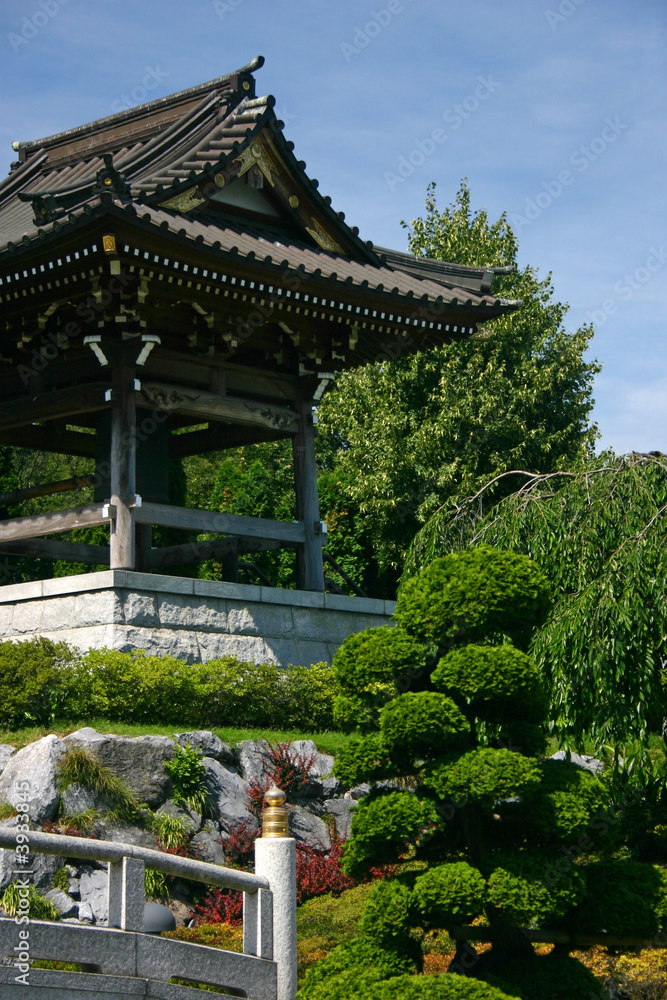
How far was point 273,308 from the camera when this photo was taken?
15.5 meters

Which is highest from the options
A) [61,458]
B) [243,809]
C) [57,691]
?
[61,458]

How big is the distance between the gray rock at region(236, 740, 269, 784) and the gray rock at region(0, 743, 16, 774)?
2.49m

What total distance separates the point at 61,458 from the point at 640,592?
108 feet

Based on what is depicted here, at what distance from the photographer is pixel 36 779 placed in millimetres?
11125

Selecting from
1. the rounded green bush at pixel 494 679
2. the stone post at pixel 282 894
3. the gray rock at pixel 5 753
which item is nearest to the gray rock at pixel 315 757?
the gray rock at pixel 5 753

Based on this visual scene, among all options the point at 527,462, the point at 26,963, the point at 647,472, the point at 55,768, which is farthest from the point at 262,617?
the point at 527,462

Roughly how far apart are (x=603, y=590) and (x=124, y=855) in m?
4.71

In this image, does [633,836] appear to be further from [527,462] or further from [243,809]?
[527,462]

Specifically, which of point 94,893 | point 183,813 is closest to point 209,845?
point 183,813

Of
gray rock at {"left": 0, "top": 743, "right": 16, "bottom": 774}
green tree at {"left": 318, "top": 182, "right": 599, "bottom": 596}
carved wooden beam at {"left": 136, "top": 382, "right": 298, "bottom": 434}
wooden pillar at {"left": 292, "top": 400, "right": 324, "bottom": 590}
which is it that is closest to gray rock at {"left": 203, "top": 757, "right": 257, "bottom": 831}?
gray rock at {"left": 0, "top": 743, "right": 16, "bottom": 774}

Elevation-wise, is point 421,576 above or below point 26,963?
above

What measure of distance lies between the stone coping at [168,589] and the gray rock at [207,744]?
2623mm

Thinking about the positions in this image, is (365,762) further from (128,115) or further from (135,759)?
(128,115)

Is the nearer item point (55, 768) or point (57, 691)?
point (55, 768)
